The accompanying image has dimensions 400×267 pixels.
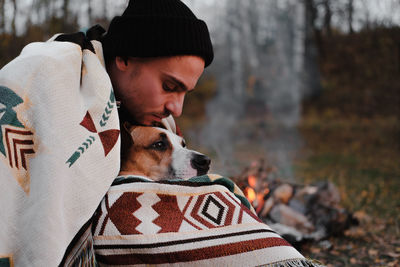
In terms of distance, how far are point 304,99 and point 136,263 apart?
44.3 feet

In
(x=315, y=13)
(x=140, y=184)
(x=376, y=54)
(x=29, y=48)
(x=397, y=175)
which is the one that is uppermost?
(x=315, y=13)

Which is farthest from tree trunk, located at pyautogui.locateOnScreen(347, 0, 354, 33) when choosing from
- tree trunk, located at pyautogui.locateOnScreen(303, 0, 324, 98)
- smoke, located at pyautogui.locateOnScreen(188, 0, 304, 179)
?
smoke, located at pyautogui.locateOnScreen(188, 0, 304, 179)

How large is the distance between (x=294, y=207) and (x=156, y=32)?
2725 millimetres

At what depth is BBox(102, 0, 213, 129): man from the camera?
1.76 meters

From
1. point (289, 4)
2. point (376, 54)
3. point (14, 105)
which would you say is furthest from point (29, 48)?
point (289, 4)

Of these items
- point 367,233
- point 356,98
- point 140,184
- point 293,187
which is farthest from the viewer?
point 356,98

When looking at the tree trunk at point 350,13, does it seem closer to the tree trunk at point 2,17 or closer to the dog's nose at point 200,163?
the tree trunk at point 2,17

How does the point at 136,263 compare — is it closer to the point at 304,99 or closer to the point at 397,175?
the point at 397,175

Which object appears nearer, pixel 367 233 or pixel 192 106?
pixel 367 233

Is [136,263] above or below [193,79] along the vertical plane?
below

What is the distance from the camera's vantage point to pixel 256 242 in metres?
1.42

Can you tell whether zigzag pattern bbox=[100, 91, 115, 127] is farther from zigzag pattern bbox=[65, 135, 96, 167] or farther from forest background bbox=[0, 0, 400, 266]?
forest background bbox=[0, 0, 400, 266]

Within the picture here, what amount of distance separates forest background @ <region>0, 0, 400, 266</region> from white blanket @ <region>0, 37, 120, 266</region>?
2392mm

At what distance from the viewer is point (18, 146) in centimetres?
132
